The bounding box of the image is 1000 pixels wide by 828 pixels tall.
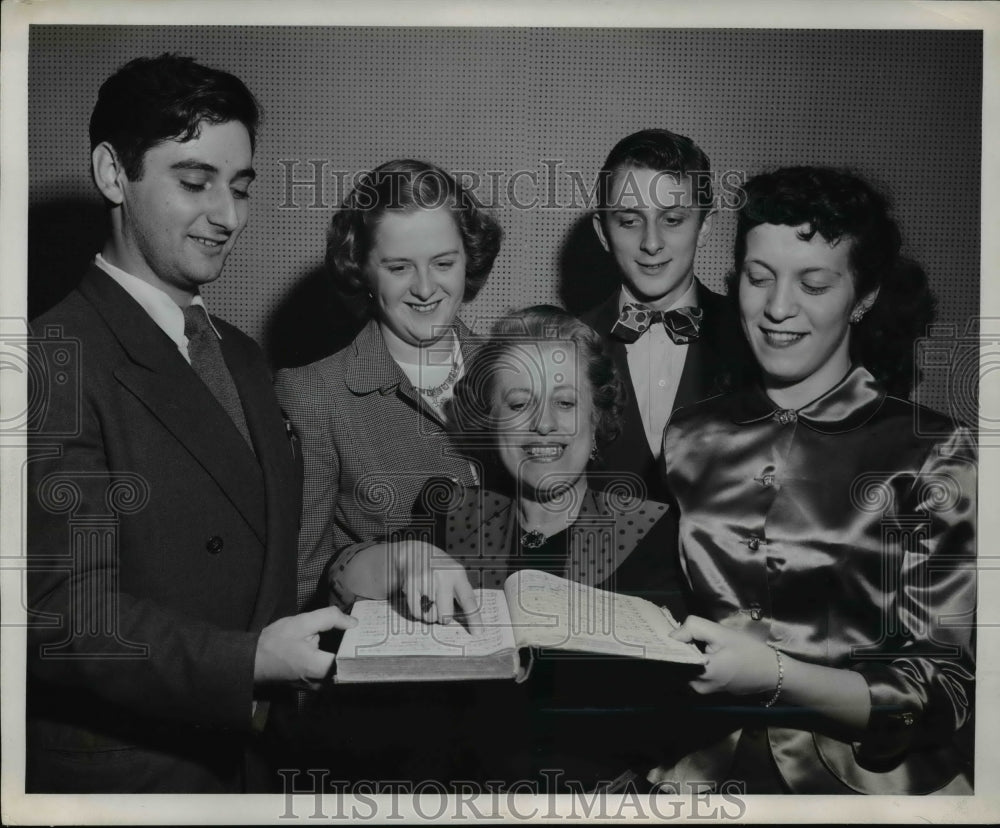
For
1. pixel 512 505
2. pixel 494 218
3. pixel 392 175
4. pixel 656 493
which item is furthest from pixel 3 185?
pixel 656 493

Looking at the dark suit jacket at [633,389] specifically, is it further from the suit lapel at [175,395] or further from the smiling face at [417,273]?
the suit lapel at [175,395]

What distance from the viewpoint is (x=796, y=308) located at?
82.7 inches

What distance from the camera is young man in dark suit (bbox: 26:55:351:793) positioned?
2033 millimetres

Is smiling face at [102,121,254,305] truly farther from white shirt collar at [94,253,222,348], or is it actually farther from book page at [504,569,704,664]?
book page at [504,569,704,664]

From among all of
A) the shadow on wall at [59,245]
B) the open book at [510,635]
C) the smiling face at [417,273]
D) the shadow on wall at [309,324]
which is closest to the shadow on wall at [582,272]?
the smiling face at [417,273]

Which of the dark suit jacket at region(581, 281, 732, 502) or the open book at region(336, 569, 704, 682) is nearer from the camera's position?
the open book at region(336, 569, 704, 682)

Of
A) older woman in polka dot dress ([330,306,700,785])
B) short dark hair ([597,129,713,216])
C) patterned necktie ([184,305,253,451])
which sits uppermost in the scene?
short dark hair ([597,129,713,216])

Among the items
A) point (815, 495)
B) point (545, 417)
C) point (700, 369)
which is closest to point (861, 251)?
point (700, 369)

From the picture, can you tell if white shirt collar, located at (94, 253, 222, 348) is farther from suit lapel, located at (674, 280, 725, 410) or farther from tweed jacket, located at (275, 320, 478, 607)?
suit lapel, located at (674, 280, 725, 410)

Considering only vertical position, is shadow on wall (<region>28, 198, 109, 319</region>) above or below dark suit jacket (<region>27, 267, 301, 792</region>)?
above

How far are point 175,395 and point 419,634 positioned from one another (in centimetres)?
71

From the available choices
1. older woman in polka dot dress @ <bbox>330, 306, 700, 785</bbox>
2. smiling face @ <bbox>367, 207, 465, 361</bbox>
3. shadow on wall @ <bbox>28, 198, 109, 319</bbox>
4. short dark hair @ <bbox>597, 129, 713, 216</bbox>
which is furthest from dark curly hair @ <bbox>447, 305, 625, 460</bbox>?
shadow on wall @ <bbox>28, 198, 109, 319</bbox>

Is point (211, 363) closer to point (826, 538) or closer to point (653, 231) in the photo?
point (653, 231)

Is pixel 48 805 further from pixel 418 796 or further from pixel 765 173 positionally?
pixel 765 173
